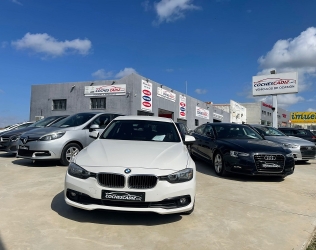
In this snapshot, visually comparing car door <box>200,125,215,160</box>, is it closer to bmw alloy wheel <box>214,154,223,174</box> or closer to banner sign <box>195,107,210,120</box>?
bmw alloy wheel <box>214,154,223,174</box>

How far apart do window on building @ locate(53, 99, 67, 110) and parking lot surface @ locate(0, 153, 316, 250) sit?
69.4ft

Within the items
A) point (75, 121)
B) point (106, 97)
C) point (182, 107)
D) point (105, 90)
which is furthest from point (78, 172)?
point (182, 107)

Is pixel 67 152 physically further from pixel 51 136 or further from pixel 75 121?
pixel 75 121

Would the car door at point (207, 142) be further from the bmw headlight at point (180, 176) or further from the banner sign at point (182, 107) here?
the banner sign at point (182, 107)

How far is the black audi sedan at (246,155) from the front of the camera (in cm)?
605

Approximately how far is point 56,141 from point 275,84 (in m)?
28.9

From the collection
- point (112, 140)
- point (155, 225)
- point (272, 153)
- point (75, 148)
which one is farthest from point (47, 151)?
point (272, 153)

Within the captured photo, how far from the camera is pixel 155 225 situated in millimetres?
3373

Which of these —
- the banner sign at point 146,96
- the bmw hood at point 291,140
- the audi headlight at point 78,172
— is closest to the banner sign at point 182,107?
the banner sign at point 146,96

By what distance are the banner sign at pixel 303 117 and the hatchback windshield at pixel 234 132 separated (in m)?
71.2

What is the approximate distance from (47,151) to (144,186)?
463cm

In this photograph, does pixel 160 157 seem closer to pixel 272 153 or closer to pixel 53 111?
pixel 272 153

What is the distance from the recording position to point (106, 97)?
23.5 metres

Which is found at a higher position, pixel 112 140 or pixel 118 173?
pixel 112 140
